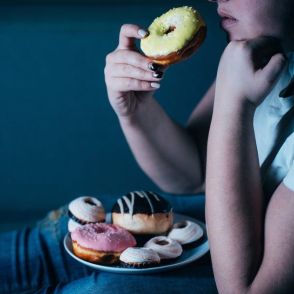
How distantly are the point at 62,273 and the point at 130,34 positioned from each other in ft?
1.57

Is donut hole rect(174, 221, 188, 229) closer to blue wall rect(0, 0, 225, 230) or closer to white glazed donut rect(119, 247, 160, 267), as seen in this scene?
white glazed donut rect(119, 247, 160, 267)

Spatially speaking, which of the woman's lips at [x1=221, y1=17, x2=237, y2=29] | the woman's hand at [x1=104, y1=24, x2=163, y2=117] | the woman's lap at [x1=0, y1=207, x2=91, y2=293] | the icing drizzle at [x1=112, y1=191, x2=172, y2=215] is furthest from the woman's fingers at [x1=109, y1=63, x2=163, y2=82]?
the woman's lap at [x1=0, y1=207, x2=91, y2=293]

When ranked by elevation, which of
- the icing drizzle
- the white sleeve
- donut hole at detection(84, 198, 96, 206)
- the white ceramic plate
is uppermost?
the white sleeve

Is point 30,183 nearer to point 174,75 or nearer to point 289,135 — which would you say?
point 174,75

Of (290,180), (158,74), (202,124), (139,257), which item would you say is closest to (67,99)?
(202,124)

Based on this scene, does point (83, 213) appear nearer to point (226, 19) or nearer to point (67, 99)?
point (226, 19)

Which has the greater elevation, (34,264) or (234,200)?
(234,200)

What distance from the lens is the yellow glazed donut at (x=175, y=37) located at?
3.20 feet

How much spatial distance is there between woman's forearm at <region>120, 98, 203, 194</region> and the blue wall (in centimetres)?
53

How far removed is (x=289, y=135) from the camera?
0.95m

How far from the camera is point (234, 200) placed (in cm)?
85

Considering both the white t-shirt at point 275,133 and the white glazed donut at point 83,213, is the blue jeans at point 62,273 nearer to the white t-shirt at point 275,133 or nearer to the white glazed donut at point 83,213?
the white glazed donut at point 83,213

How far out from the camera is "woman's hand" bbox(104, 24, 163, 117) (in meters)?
1.00

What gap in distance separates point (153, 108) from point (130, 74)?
0.19 m
